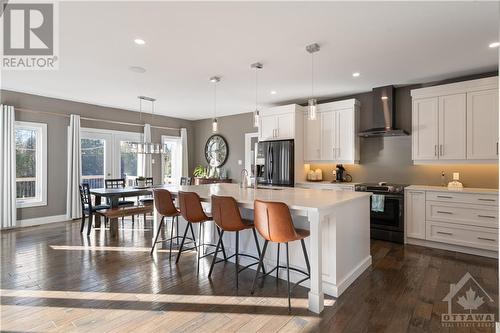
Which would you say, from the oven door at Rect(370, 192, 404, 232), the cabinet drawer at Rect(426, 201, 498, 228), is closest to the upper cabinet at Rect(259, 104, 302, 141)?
the oven door at Rect(370, 192, 404, 232)

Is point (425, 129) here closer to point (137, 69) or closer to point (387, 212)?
point (387, 212)

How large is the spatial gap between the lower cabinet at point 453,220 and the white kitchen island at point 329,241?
1426 mm

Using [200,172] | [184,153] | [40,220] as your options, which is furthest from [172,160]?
[40,220]

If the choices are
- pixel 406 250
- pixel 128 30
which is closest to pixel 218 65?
pixel 128 30

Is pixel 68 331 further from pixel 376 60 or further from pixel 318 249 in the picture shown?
pixel 376 60

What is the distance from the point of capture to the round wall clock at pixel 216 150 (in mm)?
7684

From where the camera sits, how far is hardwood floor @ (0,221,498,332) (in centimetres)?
213

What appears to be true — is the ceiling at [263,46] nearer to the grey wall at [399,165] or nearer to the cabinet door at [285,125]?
the grey wall at [399,165]

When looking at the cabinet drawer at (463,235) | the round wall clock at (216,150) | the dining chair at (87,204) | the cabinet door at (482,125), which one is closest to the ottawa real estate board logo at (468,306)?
the cabinet drawer at (463,235)

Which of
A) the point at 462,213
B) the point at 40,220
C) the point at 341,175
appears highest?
the point at 341,175

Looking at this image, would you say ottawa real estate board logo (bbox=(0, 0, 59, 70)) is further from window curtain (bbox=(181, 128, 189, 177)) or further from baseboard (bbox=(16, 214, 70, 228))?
window curtain (bbox=(181, 128, 189, 177))

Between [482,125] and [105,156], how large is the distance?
723 centimetres

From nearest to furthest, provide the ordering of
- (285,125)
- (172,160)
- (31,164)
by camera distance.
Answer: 1. (31,164)
2. (285,125)
3. (172,160)

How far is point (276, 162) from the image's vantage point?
554cm
